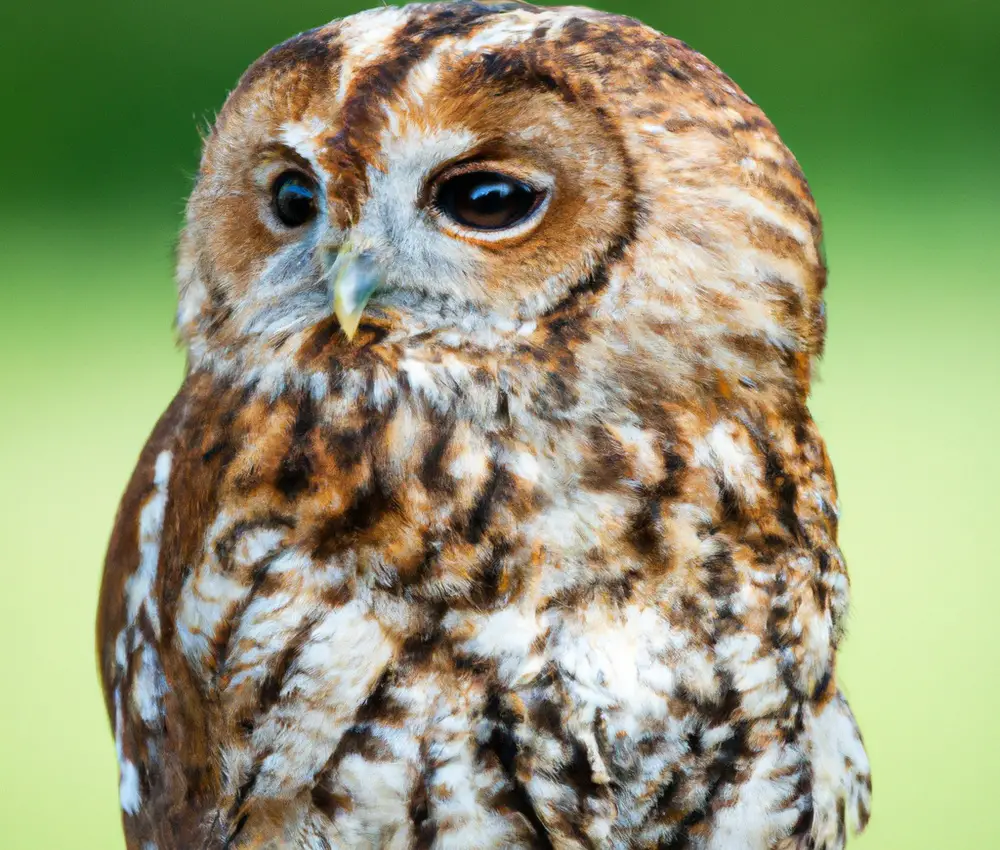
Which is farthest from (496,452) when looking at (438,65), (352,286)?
(438,65)

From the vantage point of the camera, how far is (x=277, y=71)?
0.98 m

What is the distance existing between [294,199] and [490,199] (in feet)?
0.59

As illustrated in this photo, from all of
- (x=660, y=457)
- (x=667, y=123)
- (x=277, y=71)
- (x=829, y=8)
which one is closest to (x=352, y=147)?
(x=277, y=71)

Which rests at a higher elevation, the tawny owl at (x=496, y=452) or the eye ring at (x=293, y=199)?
the eye ring at (x=293, y=199)

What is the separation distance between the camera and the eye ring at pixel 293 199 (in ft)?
3.25

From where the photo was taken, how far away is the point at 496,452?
986 millimetres

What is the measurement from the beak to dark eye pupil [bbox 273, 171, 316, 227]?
0.08 metres

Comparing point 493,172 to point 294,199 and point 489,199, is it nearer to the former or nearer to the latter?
point 489,199

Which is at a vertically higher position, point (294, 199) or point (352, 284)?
point (294, 199)

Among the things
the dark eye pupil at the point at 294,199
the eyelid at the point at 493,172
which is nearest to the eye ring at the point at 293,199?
the dark eye pupil at the point at 294,199

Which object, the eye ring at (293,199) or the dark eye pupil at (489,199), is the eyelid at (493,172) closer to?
the dark eye pupil at (489,199)

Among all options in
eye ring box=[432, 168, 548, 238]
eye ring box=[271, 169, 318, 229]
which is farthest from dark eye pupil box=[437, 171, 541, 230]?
eye ring box=[271, 169, 318, 229]

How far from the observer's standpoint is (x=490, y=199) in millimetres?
941

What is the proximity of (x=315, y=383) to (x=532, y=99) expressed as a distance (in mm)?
292
